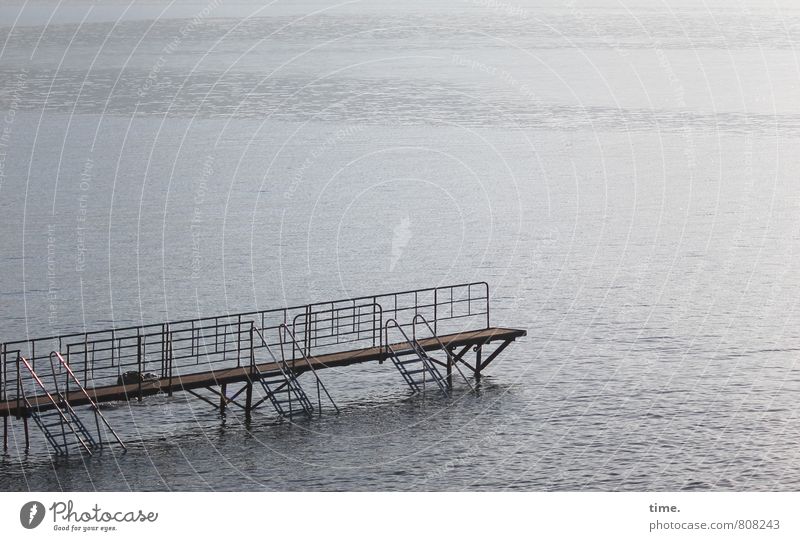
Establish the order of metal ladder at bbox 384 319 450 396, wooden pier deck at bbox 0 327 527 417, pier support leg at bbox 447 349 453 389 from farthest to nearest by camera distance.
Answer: pier support leg at bbox 447 349 453 389
metal ladder at bbox 384 319 450 396
wooden pier deck at bbox 0 327 527 417

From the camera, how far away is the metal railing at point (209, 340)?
219 ft

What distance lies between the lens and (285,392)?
69.3m

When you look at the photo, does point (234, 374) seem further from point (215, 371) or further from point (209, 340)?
point (209, 340)

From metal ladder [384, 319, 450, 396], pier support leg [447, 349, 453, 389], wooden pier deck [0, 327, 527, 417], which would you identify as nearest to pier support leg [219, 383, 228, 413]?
wooden pier deck [0, 327, 527, 417]

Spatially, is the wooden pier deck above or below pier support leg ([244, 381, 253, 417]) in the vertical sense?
above

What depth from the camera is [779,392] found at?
7344cm

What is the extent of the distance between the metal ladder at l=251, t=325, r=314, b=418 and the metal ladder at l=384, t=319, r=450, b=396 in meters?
5.04

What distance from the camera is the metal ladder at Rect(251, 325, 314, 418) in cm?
6706

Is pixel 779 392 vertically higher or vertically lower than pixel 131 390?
lower

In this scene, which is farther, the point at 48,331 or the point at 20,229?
the point at 20,229

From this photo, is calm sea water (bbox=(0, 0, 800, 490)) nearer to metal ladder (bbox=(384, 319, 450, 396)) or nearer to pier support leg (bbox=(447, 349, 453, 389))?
metal ladder (bbox=(384, 319, 450, 396))

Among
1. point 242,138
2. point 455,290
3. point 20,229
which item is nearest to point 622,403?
point 455,290

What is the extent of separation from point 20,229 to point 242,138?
68.5m
